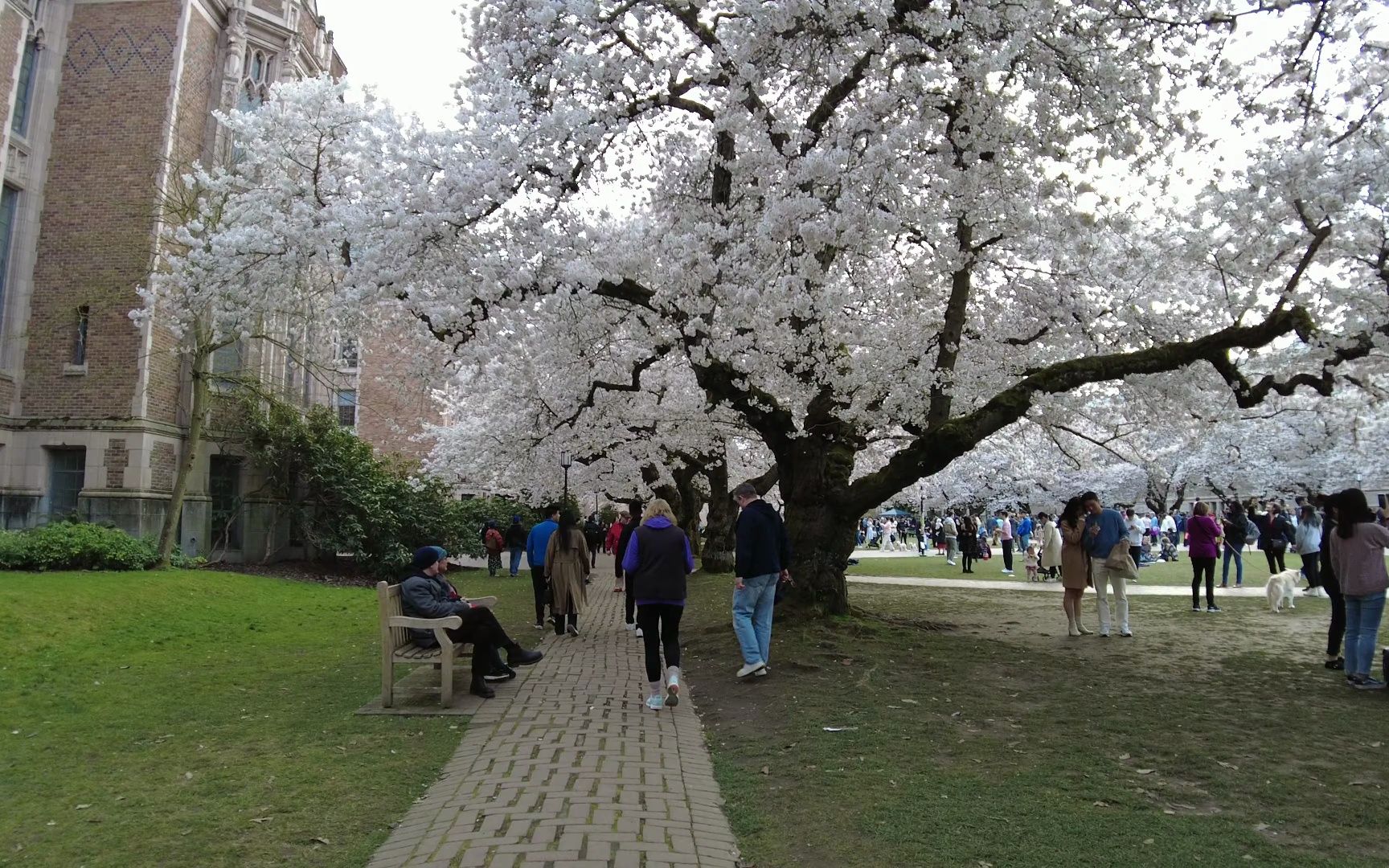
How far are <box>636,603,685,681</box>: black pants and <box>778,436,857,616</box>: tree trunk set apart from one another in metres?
4.15

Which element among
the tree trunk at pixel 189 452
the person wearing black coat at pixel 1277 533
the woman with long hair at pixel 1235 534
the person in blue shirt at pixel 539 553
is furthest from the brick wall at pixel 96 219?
the person wearing black coat at pixel 1277 533

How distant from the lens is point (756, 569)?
324 inches

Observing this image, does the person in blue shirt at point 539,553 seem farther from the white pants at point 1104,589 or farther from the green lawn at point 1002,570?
the green lawn at point 1002,570

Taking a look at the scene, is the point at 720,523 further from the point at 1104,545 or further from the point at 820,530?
the point at 1104,545

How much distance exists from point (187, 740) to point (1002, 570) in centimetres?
2535

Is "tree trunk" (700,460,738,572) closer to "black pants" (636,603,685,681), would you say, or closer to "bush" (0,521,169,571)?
"bush" (0,521,169,571)

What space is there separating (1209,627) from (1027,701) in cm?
617

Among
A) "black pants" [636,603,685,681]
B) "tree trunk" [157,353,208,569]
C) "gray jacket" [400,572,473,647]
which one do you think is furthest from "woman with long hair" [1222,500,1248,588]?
"tree trunk" [157,353,208,569]

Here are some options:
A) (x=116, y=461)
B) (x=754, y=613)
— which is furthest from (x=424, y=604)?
(x=116, y=461)

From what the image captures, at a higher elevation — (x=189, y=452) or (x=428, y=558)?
(x=189, y=452)

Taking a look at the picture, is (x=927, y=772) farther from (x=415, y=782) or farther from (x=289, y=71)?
(x=289, y=71)

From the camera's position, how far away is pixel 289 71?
2425 centimetres

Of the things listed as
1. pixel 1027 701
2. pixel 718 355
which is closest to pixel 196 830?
pixel 1027 701

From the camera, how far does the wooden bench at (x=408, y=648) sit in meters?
7.26
